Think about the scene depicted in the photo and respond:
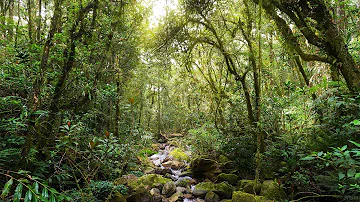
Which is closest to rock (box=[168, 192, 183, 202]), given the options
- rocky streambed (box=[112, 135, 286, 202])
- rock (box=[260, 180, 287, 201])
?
rocky streambed (box=[112, 135, 286, 202])

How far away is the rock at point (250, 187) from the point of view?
4.59 metres

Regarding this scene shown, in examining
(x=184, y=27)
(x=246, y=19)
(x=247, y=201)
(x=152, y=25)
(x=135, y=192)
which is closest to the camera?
(x=247, y=201)

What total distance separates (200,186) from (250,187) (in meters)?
1.65

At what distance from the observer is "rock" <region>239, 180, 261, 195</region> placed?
4.59 metres

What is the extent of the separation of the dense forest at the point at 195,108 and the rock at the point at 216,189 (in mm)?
29

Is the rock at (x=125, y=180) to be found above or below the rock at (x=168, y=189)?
above

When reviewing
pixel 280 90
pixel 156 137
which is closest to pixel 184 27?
pixel 280 90

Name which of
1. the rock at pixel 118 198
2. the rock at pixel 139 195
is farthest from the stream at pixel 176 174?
the rock at pixel 118 198

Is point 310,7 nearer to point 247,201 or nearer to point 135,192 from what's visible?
point 247,201

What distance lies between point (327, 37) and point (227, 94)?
4642 mm

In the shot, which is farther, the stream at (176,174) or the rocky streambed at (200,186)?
the stream at (176,174)

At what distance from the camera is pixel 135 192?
4.85 m

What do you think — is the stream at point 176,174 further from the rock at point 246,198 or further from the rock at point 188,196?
the rock at point 246,198

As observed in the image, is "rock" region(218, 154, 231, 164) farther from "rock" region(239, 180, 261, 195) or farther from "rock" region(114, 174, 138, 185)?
"rock" region(114, 174, 138, 185)
